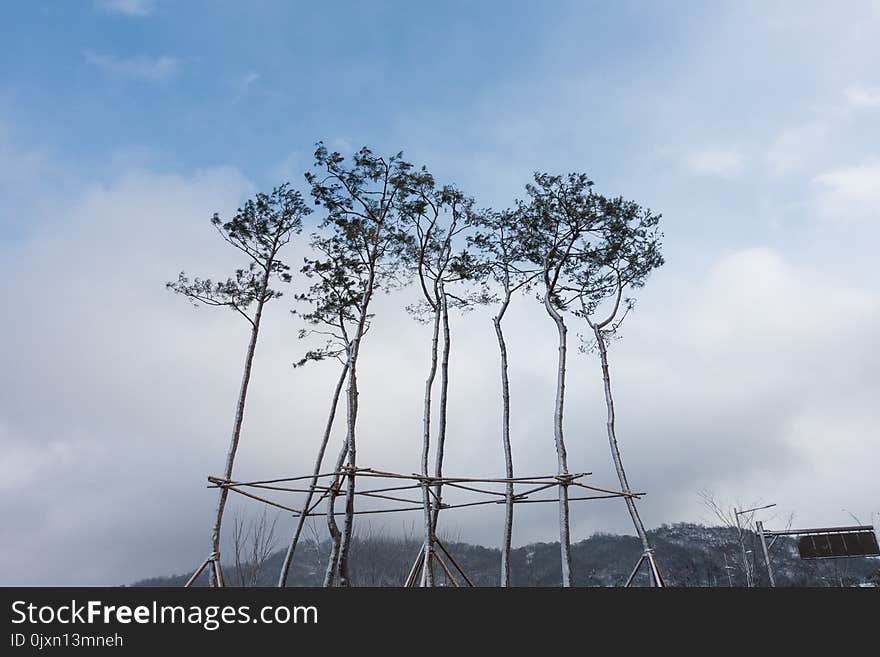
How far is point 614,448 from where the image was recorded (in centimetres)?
1053

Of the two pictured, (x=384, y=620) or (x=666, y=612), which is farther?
(x=666, y=612)

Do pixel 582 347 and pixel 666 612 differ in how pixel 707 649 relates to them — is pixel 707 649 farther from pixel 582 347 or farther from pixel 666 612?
pixel 582 347

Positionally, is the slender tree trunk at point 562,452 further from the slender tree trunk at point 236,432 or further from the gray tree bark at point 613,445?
the slender tree trunk at point 236,432

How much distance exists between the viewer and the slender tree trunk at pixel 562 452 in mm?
9016

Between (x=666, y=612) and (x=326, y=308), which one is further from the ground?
(x=326, y=308)

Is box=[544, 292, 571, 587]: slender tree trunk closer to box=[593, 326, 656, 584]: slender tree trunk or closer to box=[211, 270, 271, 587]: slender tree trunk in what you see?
Answer: box=[593, 326, 656, 584]: slender tree trunk

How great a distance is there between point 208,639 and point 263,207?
8.93 meters

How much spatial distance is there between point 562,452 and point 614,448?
118cm

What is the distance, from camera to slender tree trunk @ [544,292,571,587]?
9016mm

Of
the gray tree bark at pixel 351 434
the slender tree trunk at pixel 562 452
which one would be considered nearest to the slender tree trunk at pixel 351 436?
the gray tree bark at pixel 351 434

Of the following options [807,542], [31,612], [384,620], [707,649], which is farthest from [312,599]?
[807,542]

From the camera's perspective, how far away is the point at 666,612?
3.77 metres

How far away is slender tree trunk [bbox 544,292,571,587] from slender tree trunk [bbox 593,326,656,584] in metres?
0.84

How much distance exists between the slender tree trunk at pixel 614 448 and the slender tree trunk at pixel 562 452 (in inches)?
33.0
